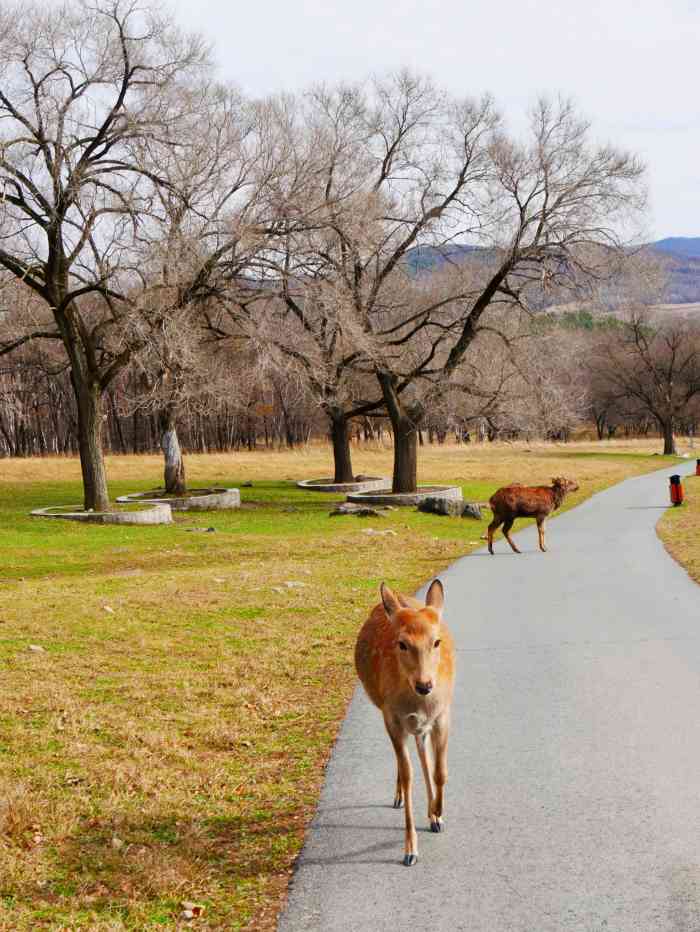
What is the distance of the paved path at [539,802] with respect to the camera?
15.0 ft

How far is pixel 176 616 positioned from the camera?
13.6 meters

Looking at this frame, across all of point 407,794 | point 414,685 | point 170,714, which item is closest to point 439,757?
point 407,794

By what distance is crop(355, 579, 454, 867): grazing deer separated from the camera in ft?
16.7

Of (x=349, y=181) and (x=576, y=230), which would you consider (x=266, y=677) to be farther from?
(x=349, y=181)

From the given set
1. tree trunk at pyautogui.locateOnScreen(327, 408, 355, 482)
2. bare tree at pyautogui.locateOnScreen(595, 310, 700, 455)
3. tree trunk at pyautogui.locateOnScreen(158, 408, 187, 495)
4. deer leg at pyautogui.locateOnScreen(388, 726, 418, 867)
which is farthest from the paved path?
bare tree at pyautogui.locateOnScreen(595, 310, 700, 455)

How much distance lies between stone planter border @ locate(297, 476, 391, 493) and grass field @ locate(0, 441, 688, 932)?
1850cm

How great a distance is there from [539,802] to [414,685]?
1546 mm

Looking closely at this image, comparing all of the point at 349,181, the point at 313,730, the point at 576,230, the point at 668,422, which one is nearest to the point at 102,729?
the point at 313,730

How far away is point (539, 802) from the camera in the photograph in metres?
5.93

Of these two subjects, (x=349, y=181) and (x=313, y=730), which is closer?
(x=313, y=730)

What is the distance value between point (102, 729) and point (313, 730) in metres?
1.72

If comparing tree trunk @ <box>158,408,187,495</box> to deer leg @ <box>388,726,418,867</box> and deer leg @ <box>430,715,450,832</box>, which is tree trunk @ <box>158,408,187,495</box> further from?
deer leg @ <box>388,726,418,867</box>

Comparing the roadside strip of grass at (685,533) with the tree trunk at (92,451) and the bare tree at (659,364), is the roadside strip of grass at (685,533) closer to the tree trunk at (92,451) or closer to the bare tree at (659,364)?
the tree trunk at (92,451)

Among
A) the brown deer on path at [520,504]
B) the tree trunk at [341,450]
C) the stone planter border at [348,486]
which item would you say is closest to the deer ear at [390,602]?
the brown deer on path at [520,504]
